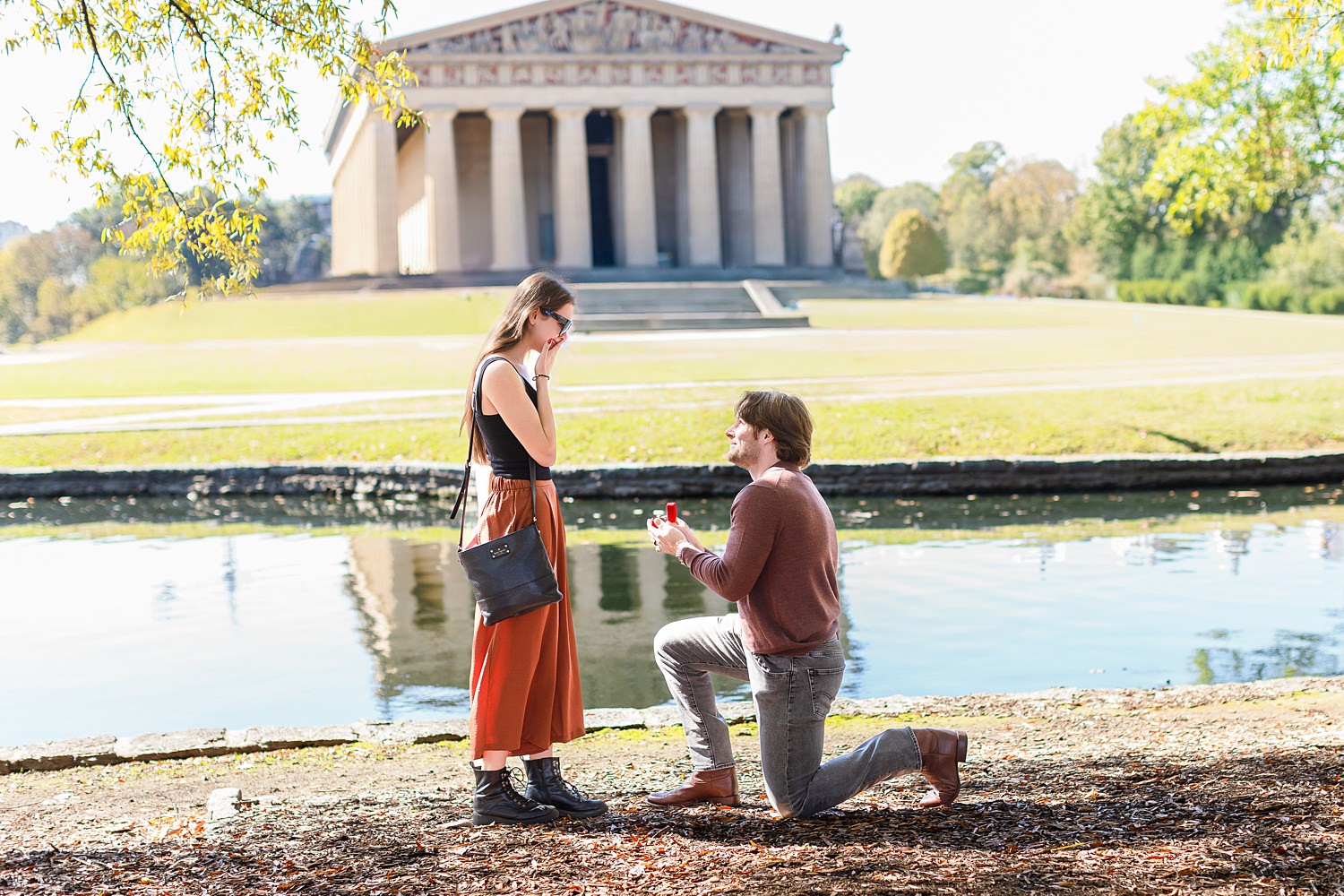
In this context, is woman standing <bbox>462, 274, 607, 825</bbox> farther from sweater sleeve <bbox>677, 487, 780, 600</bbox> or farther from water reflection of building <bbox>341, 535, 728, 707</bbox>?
water reflection of building <bbox>341, 535, 728, 707</bbox>

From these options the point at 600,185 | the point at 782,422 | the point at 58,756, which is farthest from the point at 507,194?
the point at 782,422

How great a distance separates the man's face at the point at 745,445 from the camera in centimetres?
490

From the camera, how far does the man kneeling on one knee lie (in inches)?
189

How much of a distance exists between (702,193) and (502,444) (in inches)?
2467

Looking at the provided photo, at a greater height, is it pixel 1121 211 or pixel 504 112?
pixel 504 112

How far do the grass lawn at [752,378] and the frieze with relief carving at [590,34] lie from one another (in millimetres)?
17096

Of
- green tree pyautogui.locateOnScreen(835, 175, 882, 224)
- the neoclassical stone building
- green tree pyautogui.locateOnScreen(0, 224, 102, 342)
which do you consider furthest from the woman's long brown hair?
green tree pyautogui.locateOnScreen(835, 175, 882, 224)

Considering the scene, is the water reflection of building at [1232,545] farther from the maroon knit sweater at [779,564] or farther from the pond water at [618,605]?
the maroon knit sweater at [779,564]

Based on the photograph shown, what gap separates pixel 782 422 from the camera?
485 centimetres

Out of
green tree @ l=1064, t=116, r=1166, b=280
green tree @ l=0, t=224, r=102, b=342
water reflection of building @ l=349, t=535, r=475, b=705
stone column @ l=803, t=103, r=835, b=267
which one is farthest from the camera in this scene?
green tree @ l=1064, t=116, r=1166, b=280

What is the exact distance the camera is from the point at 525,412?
5031 mm

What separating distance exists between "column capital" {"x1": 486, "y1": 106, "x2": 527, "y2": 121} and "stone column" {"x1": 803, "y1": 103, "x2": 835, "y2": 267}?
1380cm

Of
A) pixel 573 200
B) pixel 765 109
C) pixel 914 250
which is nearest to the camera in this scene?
pixel 765 109

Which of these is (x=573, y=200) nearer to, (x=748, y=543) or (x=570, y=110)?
(x=570, y=110)
